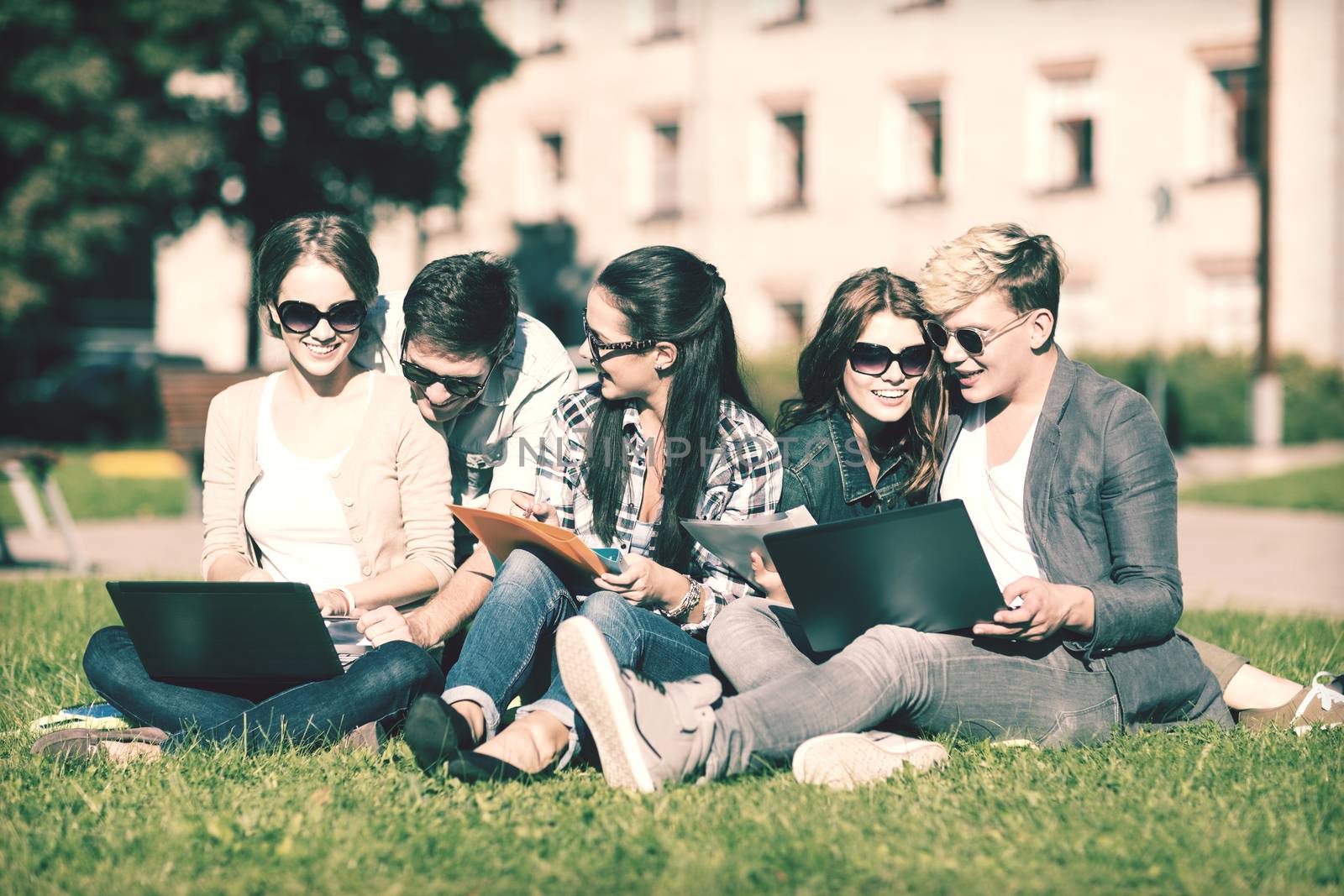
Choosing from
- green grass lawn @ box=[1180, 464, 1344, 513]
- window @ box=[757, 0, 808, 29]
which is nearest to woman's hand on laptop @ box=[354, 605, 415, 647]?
green grass lawn @ box=[1180, 464, 1344, 513]

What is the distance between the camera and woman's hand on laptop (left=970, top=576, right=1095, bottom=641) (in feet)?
11.4

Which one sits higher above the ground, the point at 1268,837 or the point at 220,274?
the point at 220,274

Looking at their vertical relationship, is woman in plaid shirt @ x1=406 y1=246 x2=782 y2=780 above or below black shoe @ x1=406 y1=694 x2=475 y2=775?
above

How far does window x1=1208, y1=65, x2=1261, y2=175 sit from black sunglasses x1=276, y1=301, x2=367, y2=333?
809 inches

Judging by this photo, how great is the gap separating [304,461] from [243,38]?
53.8 feet

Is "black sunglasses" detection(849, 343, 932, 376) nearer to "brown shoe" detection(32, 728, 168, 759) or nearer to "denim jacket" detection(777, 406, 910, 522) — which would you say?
"denim jacket" detection(777, 406, 910, 522)

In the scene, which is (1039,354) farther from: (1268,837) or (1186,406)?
(1186,406)

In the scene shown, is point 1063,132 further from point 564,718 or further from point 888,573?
point 564,718

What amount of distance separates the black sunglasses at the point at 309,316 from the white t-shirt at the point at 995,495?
6.09 feet

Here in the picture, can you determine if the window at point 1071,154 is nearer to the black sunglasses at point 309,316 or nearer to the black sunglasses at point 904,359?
the black sunglasses at point 904,359

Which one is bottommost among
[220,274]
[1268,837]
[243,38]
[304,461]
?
[1268,837]

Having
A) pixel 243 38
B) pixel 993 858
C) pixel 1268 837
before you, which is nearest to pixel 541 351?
Answer: pixel 993 858

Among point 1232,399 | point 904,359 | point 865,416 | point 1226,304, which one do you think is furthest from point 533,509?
point 1226,304

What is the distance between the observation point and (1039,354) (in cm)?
398
